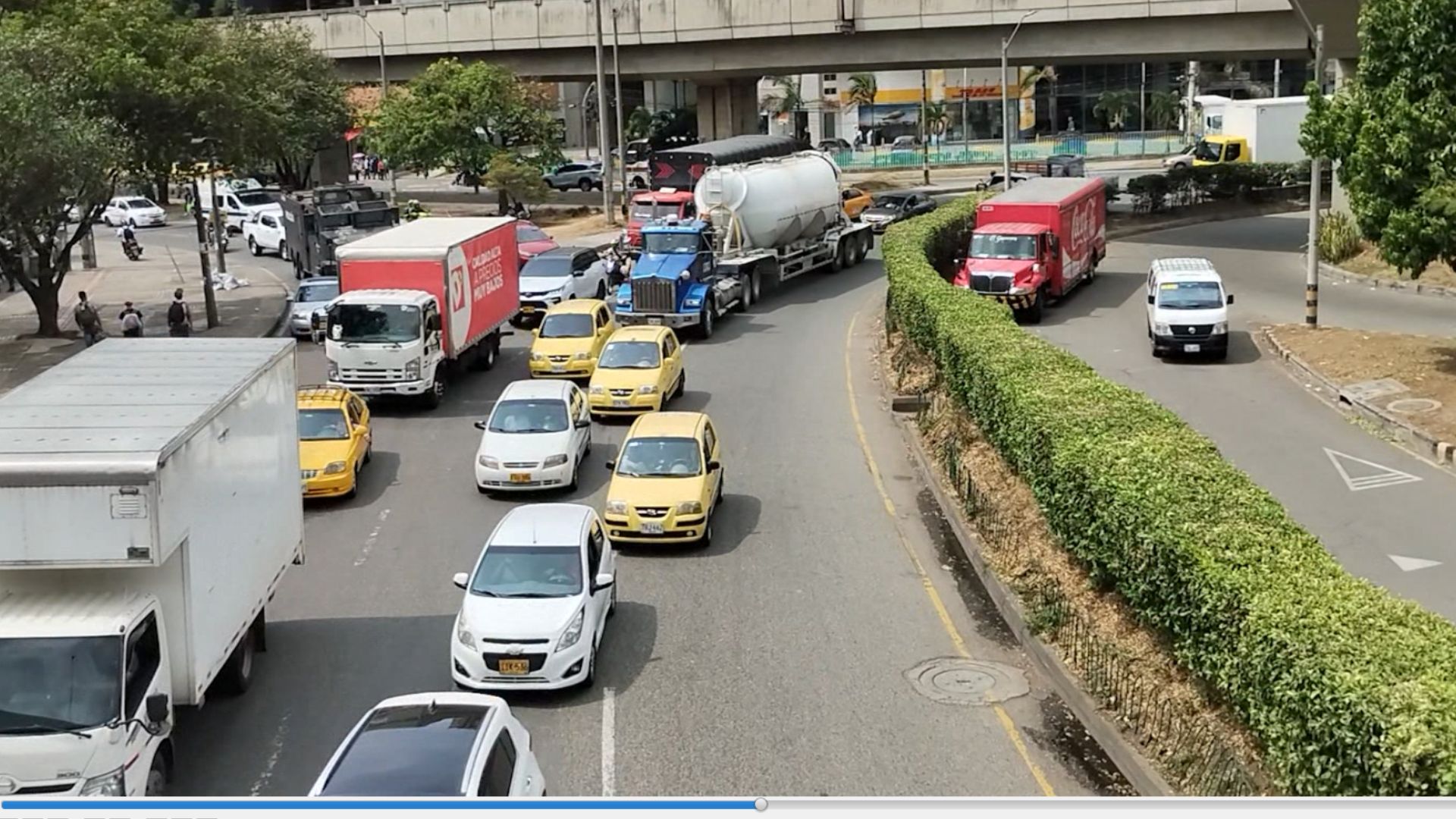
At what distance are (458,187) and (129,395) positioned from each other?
74.3m

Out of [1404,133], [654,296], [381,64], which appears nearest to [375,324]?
[654,296]

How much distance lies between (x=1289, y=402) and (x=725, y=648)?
15.7 m

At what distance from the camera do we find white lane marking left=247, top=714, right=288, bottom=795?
13.9 meters

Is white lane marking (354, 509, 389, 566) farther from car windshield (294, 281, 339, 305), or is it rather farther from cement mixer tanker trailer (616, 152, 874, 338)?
car windshield (294, 281, 339, 305)

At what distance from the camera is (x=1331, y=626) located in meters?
11.5

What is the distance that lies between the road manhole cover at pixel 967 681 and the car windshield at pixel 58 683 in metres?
7.86

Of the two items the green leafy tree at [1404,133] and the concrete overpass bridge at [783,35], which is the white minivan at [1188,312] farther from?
the concrete overpass bridge at [783,35]

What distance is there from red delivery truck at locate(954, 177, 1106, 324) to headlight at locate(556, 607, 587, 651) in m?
22.3

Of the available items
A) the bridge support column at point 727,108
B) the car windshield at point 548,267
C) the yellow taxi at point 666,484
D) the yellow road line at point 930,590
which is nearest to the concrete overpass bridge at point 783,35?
the bridge support column at point 727,108

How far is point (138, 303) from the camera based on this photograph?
46969 mm

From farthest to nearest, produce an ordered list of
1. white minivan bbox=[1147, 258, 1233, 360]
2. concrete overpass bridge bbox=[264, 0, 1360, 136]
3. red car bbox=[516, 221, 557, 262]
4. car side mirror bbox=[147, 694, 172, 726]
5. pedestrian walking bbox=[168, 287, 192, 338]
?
1. concrete overpass bridge bbox=[264, 0, 1360, 136]
2. red car bbox=[516, 221, 557, 262]
3. pedestrian walking bbox=[168, 287, 192, 338]
4. white minivan bbox=[1147, 258, 1233, 360]
5. car side mirror bbox=[147, 694, 172, 726]

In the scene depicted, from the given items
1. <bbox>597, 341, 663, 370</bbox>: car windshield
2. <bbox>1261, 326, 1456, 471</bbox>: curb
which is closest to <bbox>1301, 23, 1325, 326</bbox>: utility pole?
<bbox>1261, 326, 1456, 471</bbox>: curb

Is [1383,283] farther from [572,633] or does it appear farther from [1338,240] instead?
[572,633]

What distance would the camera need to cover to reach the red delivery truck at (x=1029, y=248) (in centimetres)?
3719
